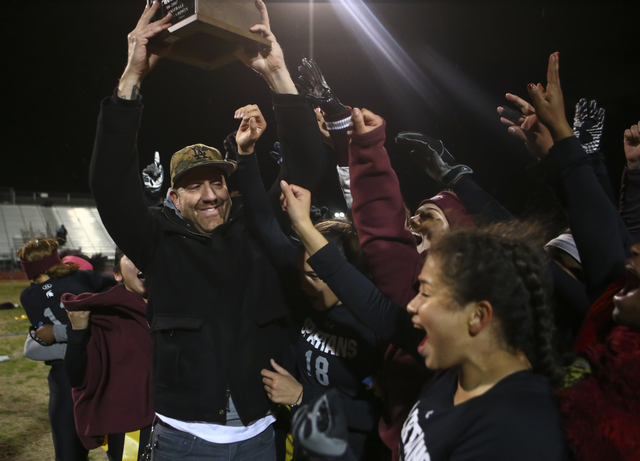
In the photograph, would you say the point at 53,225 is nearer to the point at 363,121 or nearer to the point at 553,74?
the point at 363,121

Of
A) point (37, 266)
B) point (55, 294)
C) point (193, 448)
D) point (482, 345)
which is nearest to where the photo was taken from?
point (482, 345)

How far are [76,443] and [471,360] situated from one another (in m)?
3.52

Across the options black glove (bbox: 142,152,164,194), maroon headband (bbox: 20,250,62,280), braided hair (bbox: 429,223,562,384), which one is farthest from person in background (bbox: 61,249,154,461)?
braided hair (bbox: 429,223,562,384)

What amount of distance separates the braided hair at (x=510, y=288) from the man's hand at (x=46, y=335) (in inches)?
145

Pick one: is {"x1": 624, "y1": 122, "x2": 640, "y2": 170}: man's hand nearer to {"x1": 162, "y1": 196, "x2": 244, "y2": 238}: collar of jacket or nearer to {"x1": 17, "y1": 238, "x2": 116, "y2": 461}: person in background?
{"x1": 162, "y1": 196, "x2": 244, "y2": 238}: collar of jacket

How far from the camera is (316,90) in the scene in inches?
76.8

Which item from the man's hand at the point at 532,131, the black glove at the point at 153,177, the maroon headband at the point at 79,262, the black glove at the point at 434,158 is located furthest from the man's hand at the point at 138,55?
the maroon headband at the point at 79,262

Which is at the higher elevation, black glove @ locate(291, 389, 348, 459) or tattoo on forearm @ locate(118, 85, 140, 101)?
tattoo on forearm @ locate(118, 85, 140, 101)

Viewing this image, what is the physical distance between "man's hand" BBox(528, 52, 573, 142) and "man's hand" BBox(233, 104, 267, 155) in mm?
1119

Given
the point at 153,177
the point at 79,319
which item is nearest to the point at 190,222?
the point at 79,319

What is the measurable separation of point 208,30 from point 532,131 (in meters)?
1.36

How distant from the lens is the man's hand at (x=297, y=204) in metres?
1.62

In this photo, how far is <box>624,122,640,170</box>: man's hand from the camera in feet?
7.47

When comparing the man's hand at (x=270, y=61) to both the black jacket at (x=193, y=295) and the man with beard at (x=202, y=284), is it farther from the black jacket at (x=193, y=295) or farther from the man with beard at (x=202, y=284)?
the black jacket at (x=193, y=295)
